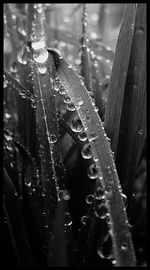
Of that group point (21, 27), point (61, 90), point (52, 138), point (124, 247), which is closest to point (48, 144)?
point (52, 138)

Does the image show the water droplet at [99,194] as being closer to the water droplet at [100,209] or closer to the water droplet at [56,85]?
the water droplet at [100,209]

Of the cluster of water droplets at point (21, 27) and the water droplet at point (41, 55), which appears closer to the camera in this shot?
the water droplet at point (41, 55)

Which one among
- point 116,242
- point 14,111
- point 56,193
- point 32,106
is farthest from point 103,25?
point 116,242

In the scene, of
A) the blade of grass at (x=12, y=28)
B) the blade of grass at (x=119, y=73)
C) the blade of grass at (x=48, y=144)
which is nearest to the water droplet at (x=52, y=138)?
the blade of grass at (x=48, y=144)

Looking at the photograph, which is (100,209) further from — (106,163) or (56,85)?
(56,85)

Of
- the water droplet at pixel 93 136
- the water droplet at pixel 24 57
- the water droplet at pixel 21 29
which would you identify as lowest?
the water droplet at pixel 93 136

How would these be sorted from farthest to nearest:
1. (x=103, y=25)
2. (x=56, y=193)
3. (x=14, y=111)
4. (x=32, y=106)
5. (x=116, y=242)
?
(x=103, y=25), (x=14, y=111), (x=32, y=106), (x=56, y=193), (x=116, y=242)

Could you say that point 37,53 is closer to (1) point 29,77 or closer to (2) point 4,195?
(1) point 29,77
